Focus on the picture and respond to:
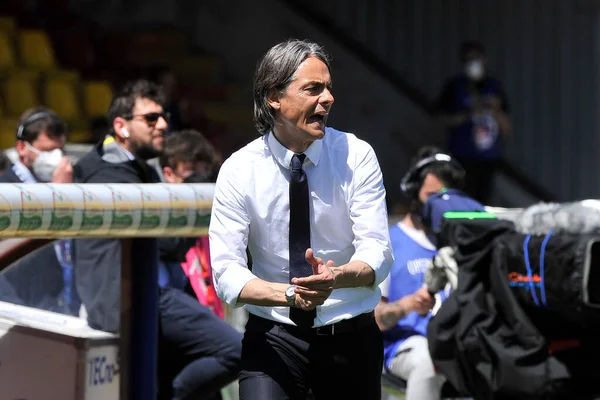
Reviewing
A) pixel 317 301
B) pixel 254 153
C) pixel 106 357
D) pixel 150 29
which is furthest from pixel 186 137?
pixel 150 29

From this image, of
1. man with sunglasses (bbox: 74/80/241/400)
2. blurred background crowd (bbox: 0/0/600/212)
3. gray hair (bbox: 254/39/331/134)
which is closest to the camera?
gray hair (bbox: 254/39/331/134)

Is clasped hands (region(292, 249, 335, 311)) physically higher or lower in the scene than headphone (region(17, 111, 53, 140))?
lower

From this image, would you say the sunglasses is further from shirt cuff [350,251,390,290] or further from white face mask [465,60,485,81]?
white face mask [465,60,485,81]

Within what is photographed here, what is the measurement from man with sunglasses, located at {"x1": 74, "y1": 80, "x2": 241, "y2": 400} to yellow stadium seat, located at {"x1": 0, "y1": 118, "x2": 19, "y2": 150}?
15.8 ft

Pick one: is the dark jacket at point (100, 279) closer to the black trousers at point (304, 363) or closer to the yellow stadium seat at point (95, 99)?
the black trousers at point (304, 363)

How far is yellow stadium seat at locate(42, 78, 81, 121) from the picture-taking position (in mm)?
10914

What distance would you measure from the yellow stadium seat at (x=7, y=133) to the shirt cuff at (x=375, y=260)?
7.03m

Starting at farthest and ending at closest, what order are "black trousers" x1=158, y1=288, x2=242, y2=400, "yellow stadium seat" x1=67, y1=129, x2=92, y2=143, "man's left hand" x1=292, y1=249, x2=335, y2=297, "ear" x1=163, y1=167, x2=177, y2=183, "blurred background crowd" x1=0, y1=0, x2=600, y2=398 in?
1. "blurred background crowd" x1=0, y1=0, x2=600, y2=398
2. "yellow stadium seat" x1=67, y1=129, x2=92, y2=143
3. "ear" x1=163, y1=167, x2=177, y2=183
4. "black trousers" x1=158, y1=288, x2=242, y2=400
5. "man's left hand" x1=292, y1=249, x2=335, y2=297

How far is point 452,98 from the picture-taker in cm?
1121

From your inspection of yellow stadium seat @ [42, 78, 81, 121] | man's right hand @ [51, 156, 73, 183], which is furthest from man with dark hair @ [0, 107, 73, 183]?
yellow stadium seat @ [42, 78, 81, 121]

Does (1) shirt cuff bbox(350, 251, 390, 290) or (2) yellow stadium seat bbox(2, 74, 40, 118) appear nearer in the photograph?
(1) shirt cuff bbox(350, 251, 390, 290)

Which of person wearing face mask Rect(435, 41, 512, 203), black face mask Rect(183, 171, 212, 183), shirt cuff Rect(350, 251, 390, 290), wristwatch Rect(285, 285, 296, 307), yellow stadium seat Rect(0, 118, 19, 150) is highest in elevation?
person wearing face mask Rect(435, 41, 512, 203)

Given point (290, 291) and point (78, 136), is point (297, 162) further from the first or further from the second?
point (78, 136)

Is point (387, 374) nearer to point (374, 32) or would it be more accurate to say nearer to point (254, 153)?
point (254, 153)
